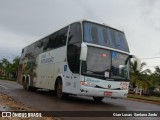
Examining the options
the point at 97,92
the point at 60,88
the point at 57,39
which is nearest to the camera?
the point at 97,92

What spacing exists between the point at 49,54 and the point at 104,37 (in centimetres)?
525

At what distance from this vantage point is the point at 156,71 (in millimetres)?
59281

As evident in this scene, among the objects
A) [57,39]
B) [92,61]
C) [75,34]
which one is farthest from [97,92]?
[57,39]

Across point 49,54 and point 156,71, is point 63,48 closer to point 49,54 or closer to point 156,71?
point 49,54

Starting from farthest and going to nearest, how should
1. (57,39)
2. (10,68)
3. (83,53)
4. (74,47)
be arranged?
(10,68), (57,39), (74,47), (83,53)

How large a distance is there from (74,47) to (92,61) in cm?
131

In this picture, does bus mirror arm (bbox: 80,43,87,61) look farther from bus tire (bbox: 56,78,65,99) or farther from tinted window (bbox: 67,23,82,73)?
bus tire (bbox: 56,78,65,99)

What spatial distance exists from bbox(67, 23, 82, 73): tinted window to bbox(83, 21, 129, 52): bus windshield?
400mm

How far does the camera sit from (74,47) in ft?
47.0

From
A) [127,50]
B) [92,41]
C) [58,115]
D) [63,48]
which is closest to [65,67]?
[63,48]

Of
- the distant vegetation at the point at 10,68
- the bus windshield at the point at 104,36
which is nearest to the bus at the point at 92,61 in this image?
the bus windshield at the point at 104,36

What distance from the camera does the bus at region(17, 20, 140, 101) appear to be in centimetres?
1341

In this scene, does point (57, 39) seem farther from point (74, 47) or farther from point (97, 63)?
point (97, 63)

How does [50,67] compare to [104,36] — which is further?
[50,67]
